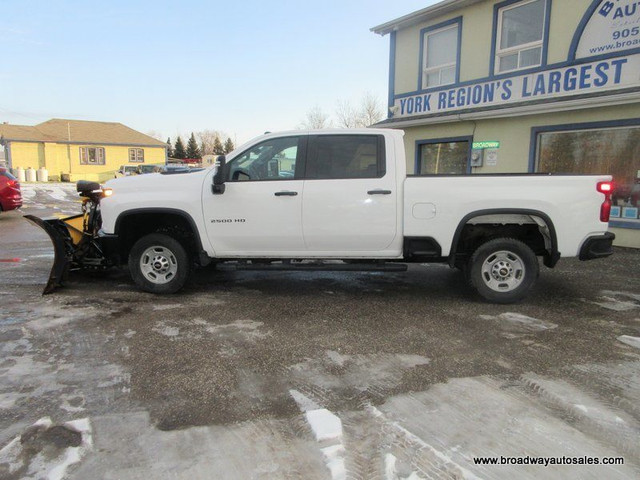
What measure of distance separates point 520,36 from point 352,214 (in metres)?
8.12

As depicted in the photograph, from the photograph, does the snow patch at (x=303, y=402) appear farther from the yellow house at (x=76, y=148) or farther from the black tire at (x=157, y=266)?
the yellow house at (x=76, y=148)

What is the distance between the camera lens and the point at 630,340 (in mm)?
4234

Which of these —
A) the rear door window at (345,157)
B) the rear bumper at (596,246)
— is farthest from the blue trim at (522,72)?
the rear door window at (345,157)

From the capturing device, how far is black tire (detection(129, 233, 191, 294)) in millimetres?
5484

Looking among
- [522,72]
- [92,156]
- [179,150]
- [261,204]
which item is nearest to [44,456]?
[261,204]

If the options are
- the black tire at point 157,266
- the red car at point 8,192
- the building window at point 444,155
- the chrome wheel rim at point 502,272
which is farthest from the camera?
the red car at point 8,192

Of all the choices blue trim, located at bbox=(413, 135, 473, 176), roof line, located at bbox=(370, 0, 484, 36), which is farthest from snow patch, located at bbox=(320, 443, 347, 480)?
roof line, located at bbox=(370, 0, 484, 36)

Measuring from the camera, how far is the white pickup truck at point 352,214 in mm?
4992

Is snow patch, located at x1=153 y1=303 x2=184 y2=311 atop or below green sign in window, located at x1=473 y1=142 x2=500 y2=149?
below

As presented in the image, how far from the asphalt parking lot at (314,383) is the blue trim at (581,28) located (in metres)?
5.95

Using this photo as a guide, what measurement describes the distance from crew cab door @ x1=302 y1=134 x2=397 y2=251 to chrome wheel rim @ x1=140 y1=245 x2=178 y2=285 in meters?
1.73

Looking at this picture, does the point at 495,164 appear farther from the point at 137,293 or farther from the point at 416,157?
the point at 137,293

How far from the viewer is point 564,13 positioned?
952 centimetres

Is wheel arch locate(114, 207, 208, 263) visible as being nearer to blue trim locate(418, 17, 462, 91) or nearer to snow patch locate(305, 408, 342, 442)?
snow patch locate(305, 408, 342, 442)
